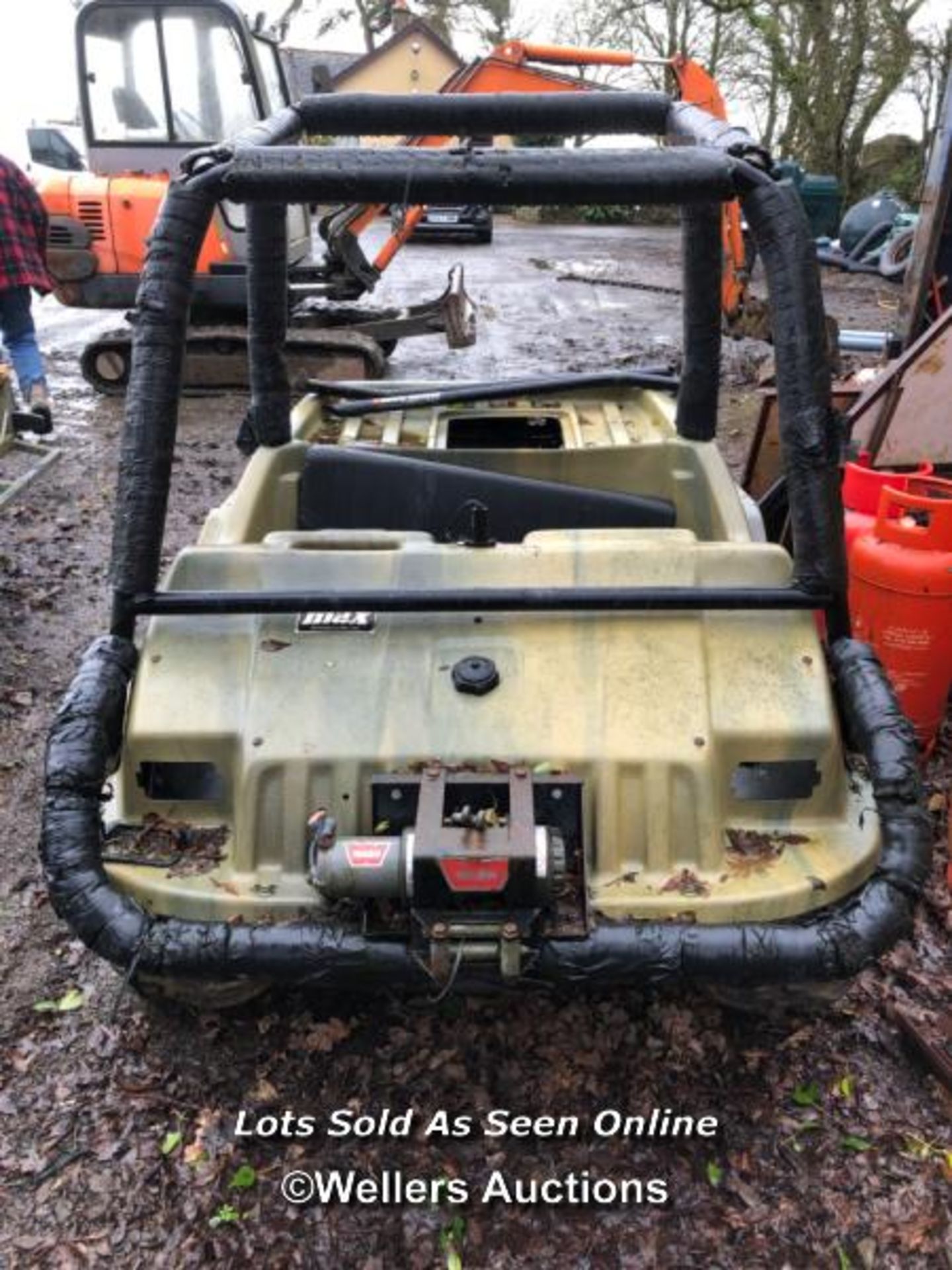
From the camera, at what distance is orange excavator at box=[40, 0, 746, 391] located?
24.1 ft

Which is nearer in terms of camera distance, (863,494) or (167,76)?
(863,494)

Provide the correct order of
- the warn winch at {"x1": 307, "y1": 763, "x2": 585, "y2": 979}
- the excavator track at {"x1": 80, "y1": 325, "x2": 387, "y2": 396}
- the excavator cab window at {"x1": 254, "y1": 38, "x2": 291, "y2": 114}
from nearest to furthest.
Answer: the warn winch at {"x1": 307, "y1": 763, "x2": 585, "y2": 979}
the excavator track at {"x1": 80, "y1": 325, "x2": 387, "y2": 396}
the excavator cab window at {"x1": 254, "y1": 38, "x2": 291, "y2": 114}

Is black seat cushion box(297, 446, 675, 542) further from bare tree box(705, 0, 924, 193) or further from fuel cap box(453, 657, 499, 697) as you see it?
bare tree box(705, 0, 924, 193)

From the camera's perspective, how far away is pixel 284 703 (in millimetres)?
2068

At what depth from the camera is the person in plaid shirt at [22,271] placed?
6004mm

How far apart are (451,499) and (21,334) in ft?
15.8

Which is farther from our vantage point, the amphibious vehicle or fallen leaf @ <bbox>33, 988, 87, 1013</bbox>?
fallen leaf @ <bbox>33, 988, 87, 1013</bbox>

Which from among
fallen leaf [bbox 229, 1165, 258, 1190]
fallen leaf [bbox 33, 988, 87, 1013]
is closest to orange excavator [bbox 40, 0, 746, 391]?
fallen leaf [bbox 33, 988, 87, 1013]

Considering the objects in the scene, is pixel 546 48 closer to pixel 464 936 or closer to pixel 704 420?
pixel 704 420

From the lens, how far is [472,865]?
1.70 meters

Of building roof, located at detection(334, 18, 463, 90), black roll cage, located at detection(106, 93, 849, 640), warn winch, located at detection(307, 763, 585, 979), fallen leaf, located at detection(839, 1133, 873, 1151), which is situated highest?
building roof, located at detection(334, 18, 463, 90)

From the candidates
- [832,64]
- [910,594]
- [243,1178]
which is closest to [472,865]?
[243,1178]

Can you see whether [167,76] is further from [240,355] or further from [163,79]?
[240,355]

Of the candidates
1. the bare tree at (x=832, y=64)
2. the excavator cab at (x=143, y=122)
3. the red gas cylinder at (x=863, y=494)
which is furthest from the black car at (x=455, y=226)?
the red gas cylinder at (x=863, y=494)
